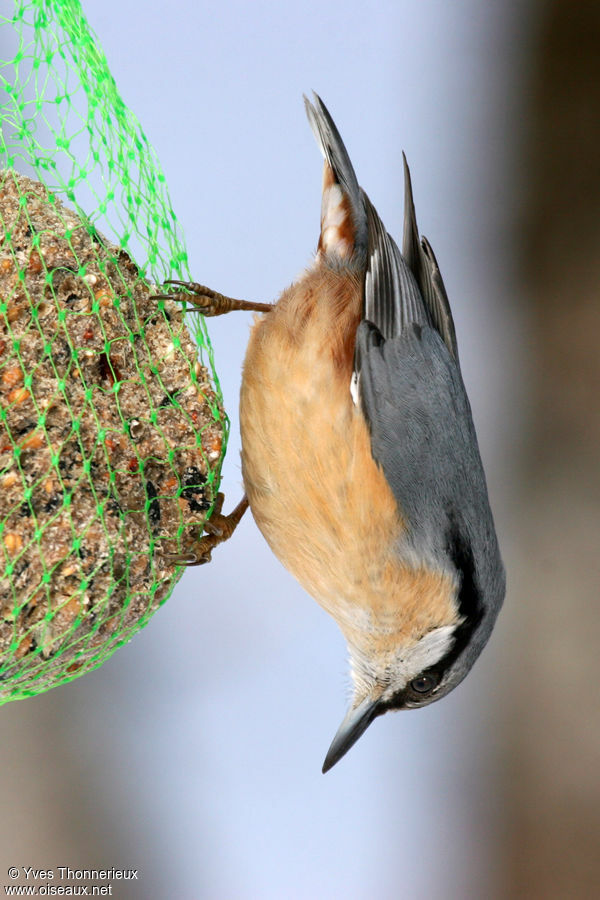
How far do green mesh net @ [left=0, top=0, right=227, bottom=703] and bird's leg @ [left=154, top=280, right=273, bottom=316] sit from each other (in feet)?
0.15

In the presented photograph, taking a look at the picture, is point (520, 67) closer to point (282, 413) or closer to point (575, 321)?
point (575, 321)

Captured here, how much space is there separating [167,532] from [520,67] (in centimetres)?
239

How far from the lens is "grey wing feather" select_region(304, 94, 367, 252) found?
2529mm

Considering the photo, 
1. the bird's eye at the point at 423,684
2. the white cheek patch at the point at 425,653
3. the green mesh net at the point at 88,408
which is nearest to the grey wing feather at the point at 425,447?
the white cheek patch at the point at 425,653

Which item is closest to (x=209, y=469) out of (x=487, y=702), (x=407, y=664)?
(x=407, y=664)

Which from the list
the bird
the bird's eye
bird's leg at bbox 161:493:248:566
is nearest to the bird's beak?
the bird

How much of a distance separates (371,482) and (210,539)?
39 cm

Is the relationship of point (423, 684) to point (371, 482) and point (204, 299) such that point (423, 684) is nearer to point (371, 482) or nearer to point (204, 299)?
point (371, 482)

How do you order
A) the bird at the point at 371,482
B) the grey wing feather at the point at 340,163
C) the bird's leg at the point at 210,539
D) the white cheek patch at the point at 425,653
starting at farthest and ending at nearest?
the grey wing feather at the point at 340,163 < the white cheek patch at the point at 425,653 < the bird at the point at 371,482 < the bird's leg at the point at 210,539

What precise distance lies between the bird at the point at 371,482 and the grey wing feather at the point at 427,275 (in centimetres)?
23

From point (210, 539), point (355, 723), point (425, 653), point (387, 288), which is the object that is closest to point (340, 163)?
point (387, 288)

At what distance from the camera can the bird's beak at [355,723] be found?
7.81 feet

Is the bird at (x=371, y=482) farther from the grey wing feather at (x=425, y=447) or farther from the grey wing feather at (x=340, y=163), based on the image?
the grey wing feather at (x=340, y=163)

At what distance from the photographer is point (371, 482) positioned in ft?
7.07
